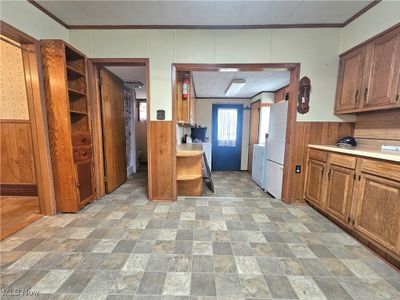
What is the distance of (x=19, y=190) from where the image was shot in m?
2.82

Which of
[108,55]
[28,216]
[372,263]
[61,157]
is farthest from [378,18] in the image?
[28,216]

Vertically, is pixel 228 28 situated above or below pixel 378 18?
above

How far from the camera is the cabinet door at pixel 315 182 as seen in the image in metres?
2.36

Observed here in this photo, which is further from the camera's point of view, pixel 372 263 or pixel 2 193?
pixel 2 193

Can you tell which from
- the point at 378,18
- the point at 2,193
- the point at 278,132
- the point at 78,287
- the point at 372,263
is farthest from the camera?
the point at 278,132

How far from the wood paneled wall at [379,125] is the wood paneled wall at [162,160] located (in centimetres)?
263

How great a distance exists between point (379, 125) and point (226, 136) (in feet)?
12.7

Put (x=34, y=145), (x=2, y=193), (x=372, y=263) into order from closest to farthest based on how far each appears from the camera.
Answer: (x=372, y=263) → (x=34, y=145) → (x=2, y=193)

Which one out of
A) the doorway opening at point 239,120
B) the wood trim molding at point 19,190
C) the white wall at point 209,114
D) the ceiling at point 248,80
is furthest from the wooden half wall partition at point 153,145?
→ the white wall at point 209,114

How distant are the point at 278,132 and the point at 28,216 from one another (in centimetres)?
372

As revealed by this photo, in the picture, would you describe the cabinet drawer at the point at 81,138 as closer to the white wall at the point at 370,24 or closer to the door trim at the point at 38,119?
the door trim at the point at 38,119

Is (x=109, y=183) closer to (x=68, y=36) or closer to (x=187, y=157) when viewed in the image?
(x=187, y=157)

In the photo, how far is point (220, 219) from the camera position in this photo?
7.34ft

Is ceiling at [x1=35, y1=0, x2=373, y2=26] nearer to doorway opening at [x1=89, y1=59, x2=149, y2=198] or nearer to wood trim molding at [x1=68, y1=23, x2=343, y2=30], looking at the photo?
wood trim molding at [x1=68, y1=23, x2=343, y2=30]
